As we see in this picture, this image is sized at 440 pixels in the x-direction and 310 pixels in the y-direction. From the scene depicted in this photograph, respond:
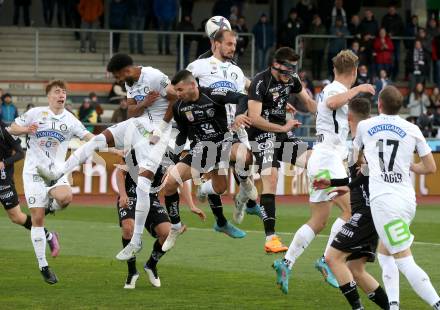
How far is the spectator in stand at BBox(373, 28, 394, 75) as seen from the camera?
3431 cm

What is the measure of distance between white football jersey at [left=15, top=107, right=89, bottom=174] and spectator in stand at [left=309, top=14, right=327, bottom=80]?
19.7m

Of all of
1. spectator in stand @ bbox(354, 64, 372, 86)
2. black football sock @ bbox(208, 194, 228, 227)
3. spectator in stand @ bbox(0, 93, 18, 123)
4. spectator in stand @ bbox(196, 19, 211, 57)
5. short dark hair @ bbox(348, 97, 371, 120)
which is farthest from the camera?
spectator in stand @ bbox(196, 19, 211, 57)

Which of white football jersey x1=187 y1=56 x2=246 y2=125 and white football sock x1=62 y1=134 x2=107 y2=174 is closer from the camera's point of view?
white football sock x1=62 y1=134 x2=107 y2=174

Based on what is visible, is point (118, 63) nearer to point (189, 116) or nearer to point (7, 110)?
point (189, 116)

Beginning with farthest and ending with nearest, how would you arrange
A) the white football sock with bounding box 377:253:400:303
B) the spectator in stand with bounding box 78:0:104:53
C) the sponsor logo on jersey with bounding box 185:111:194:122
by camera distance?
the spectator in stand with bounding box 78:0:104:53, the sponsor logo on jersey with bounding box 185:111:194:122, the white football sock with bounding box 377:253:400:303

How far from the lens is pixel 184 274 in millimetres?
15070

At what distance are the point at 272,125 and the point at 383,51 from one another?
20.4 metres

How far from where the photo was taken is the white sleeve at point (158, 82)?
14.2m

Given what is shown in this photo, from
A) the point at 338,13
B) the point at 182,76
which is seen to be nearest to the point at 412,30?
the point at 338,13

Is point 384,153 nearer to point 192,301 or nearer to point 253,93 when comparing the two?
point 192,301

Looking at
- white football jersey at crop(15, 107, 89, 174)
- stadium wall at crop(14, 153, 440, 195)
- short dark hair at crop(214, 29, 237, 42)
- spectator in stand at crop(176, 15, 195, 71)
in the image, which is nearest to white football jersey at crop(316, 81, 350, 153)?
short dark hair at crop(214, 29, 237, 42)

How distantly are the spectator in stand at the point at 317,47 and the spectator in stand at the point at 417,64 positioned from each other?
8.80ft

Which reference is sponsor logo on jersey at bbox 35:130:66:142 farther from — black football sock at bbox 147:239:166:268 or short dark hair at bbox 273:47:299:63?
short dark hair at bbox 273:47:299:63

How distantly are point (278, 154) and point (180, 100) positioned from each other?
162 centimetres
